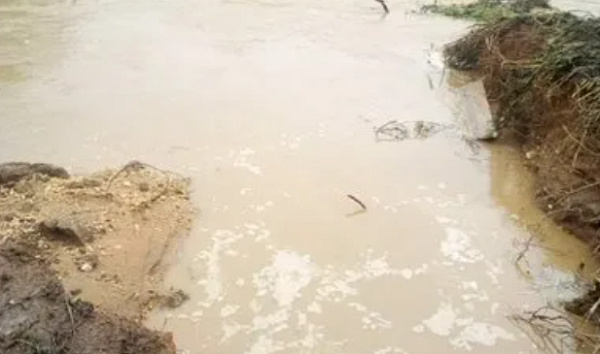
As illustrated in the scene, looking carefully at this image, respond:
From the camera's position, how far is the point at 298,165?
599 cm

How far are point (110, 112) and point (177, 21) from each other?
3.42 metres

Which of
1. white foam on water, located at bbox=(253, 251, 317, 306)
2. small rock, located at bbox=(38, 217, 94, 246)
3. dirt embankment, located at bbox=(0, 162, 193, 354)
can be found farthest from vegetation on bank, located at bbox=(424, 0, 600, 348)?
small rock, located at bbox=(38, 217, 94, 246)

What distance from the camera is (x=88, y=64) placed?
8133mm

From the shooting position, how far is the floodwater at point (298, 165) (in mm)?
4234

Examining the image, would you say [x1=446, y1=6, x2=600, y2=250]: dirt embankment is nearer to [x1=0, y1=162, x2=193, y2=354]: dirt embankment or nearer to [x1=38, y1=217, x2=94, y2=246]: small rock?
[x1=0, y1=162, x2=193, y2=354]: dirt embankment

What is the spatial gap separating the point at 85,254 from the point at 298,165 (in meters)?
2.19

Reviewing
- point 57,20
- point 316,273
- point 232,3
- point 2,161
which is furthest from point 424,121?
point 57,20

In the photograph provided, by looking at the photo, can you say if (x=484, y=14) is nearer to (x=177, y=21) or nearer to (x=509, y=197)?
(x=177, y=21)

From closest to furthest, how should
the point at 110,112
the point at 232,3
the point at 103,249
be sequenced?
the point at 103,249 < the point at 110,112 < the point at 232,3

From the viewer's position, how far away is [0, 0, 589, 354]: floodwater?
423 centimetres

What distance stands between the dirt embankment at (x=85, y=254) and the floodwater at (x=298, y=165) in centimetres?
20

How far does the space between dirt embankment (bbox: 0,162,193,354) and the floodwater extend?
0.20 metres

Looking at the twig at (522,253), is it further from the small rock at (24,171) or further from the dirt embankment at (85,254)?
the small rock at (24,171)

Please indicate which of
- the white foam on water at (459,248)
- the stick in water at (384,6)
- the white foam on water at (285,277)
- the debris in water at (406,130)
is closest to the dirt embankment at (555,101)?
the debris in water at (406,130)
